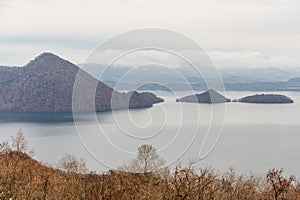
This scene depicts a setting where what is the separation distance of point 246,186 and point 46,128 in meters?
46.2

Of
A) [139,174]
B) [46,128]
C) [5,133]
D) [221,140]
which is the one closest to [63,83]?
[46,128]

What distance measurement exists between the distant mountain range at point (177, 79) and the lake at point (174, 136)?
1760 millimetres

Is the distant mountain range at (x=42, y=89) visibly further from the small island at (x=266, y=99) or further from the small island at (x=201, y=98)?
the small island at (x=201, y=98)

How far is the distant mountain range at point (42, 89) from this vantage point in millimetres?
72562

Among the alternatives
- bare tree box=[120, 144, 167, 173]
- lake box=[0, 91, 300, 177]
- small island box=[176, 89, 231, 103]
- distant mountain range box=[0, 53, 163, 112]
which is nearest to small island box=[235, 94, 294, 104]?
lake box=[0, 91, 300, 177]

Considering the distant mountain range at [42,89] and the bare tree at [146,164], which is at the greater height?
the distant mountain range at [42,89]

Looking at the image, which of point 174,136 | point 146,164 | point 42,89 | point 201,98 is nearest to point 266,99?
point 42,89

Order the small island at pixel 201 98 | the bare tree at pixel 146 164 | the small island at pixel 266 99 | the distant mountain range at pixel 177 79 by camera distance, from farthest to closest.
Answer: the small island at pixel 266 99, the small island at pixel 201 98, the bare tree at pixel 146 164, the distant mountain range at pixel 177 79

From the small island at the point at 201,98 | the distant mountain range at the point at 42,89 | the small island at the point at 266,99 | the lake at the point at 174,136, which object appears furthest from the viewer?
the small island at the point at 266,99

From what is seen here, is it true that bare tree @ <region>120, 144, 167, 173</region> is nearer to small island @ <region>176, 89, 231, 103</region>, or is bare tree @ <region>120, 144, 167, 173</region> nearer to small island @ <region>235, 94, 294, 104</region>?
small island @ <region>176, 89, 231, 103</region>

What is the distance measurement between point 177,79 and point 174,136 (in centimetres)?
1649

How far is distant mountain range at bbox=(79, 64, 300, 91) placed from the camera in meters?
10.8

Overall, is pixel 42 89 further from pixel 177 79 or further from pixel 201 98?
pixel 177 79

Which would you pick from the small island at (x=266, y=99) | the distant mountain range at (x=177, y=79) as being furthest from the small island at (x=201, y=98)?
the small island at (x=266, y=99)
